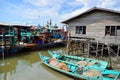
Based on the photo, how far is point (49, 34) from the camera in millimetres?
25594

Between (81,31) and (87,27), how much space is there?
904 millimetres

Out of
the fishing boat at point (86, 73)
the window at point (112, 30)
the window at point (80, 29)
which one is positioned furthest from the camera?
the window at point (80, 29)

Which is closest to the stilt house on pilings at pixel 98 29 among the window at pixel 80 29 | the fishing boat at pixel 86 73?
the window at pixel 80 29

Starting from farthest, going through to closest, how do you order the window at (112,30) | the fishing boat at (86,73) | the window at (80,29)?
1. the window at (80,29)
2. the window at (112,30)
3. the fishing boat at (86,73)

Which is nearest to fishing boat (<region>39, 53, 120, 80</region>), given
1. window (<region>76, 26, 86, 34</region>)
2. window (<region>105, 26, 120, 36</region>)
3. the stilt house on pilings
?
the stilt house on pilings

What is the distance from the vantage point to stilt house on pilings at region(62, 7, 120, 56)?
41.0 ft

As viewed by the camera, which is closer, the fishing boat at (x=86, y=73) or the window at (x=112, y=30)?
the fishing boat at (x=86, y=73)

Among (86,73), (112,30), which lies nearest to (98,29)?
(112,30)

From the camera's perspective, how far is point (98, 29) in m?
13.7

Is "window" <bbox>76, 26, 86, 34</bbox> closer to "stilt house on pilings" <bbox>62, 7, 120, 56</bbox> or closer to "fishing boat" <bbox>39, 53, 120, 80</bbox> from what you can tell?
"stilt house on pilings" <bbox>62, 7, 120, 56</bbox>

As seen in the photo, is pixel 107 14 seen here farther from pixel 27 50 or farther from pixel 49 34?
pixel 49 34

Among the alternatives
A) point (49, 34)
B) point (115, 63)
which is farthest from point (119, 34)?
point (49, 34)

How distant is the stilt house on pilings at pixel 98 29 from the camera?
41.0 feet

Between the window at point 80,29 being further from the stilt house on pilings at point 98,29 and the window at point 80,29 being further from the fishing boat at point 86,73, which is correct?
the fishing boat at point 86,73
